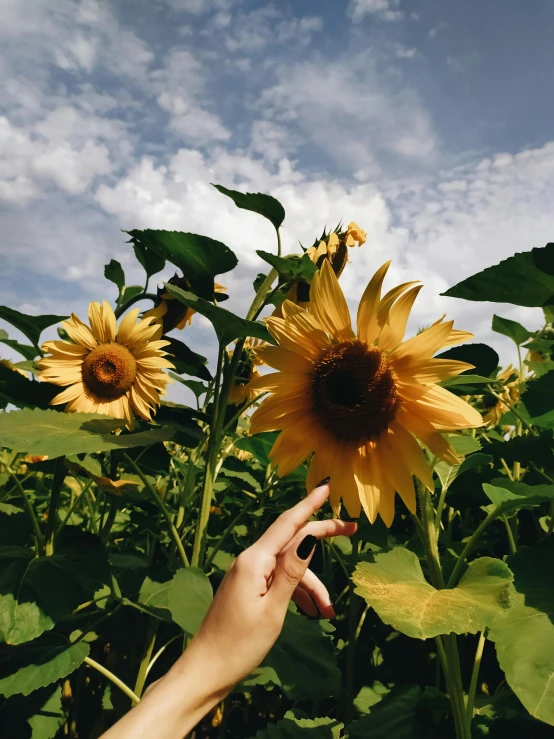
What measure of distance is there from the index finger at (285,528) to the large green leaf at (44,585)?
2.29ft

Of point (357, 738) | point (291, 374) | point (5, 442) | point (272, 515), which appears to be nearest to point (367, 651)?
point (272, 515)

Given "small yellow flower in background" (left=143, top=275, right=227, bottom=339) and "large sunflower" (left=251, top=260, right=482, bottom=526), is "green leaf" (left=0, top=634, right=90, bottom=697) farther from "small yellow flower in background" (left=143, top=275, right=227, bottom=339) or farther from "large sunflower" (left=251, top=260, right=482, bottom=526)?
"small yellow flower in background" (left=143, top=275, right=227, bottom=339)

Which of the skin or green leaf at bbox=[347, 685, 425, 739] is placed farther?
green leaf at bbox=[347, 685, 425, 739]

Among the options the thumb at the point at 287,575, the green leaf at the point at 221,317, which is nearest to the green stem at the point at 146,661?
the thumb at the point at 287,575

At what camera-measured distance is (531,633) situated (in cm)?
96

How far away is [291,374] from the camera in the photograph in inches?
48.8

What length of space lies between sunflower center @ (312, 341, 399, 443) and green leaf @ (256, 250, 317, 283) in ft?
0.94

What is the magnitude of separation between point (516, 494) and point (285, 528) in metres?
0.55

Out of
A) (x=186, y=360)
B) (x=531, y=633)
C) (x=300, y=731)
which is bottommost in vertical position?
(x=300, y=731)

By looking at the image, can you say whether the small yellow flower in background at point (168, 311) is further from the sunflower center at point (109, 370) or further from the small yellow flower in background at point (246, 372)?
the small yellow flower in background at point (246, 372)

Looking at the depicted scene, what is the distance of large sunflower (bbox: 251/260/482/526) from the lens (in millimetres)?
1090

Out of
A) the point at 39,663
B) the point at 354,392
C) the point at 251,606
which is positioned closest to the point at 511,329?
the point at 354,392

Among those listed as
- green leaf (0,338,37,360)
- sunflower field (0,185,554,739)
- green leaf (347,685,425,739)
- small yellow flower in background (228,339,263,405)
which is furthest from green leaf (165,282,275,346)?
small yellow flower in background (228,339,263,405)

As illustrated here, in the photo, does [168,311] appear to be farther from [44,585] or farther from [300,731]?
[300,731]
